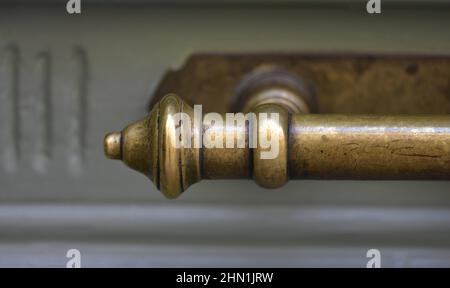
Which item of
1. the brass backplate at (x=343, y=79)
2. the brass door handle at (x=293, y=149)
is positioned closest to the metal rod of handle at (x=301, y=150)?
the brass door handle at (x=293, y=149)

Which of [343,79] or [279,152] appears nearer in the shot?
[279,152]

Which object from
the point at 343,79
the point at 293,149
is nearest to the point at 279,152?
the point at 293,149

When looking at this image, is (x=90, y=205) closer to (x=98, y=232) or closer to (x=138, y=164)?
(x=98, y=232)

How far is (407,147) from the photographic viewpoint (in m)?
0.33

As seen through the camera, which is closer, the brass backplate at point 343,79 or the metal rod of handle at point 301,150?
the metal rod of handle at point 301,150

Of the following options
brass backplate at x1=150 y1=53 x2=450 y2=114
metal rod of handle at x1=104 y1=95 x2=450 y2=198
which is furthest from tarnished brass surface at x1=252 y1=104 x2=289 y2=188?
brass backplate at x1=150 y1=53 x2=450 y2=114

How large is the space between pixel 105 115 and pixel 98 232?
3.5 inches

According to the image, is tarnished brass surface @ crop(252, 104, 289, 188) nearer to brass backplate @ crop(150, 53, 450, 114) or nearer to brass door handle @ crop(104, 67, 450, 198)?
brass door handle @ crop(104, 67, 450, 198)

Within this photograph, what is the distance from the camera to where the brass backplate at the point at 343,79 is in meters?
0.44

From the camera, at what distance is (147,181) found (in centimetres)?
47

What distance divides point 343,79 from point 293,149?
128 millimetres

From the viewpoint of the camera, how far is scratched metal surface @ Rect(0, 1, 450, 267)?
1.42 feet

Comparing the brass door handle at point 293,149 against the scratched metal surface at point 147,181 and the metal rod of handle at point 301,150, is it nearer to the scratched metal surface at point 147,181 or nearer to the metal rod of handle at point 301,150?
the metal rod of handle at point 301,150

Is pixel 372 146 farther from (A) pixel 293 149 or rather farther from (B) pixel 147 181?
(B) pixel 147 181
